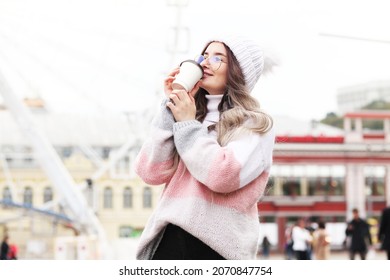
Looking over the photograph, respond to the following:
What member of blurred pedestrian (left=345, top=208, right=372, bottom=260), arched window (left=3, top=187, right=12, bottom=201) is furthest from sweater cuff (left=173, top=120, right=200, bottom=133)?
arched window (left=3, top=187, right=12, bottom=201)

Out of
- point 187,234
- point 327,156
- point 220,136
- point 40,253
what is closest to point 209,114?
point 220,136

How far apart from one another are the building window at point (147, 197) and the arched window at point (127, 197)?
1.46 ft

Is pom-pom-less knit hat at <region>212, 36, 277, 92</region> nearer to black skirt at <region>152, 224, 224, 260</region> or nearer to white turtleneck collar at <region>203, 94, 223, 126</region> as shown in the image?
white turtleneck collar at <region>203, 94, 223, 126</region>

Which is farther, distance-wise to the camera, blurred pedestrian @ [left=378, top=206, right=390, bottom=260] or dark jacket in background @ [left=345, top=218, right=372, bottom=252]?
dark jacket in background @ [left=345, top=218, right=372, bottom=252]

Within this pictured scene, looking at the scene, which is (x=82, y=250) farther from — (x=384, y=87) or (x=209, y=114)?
(x=384, y=87)

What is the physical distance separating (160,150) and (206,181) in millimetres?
99

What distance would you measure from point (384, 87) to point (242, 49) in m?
20.3

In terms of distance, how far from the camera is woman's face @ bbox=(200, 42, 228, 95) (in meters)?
1.58

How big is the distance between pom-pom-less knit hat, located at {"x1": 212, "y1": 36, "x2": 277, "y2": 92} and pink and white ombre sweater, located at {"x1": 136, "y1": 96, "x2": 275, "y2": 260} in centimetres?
12

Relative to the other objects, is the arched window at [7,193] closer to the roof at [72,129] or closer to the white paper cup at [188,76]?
the roof at [72,129]

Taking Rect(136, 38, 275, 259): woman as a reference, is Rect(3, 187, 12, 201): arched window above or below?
above

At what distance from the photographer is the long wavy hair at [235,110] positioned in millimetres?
1519

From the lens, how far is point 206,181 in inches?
58.1

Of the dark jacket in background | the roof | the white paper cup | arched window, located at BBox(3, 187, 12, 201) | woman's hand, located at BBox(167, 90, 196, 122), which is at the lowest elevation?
the dark jacket in background
